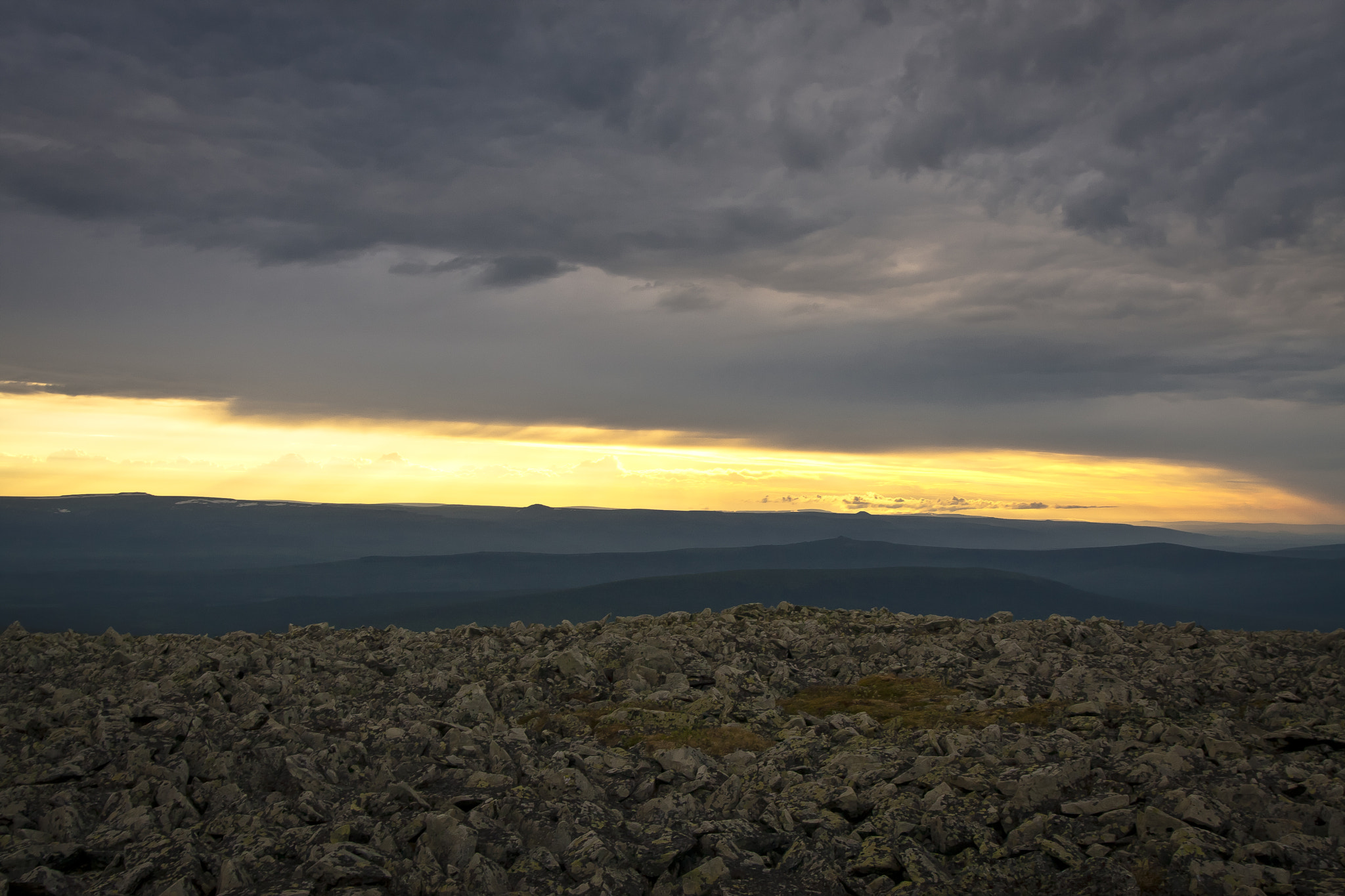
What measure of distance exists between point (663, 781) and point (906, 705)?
9967 millimetres

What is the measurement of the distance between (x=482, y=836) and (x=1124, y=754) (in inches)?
446

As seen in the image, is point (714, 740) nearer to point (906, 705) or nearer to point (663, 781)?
point (663, 781)

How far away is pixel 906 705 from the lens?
2192cm

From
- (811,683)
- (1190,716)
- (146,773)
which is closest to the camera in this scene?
(146,773)

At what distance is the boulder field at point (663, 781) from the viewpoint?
1120 cm

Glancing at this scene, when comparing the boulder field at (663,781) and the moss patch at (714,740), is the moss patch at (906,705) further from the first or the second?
the moss patch at (714,740)

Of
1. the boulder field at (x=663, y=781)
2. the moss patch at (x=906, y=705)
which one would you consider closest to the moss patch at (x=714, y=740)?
the boulder field at (x=663, y=781)

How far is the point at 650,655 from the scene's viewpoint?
25250 millimetres

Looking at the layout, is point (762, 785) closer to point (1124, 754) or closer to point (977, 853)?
point (977, 853)

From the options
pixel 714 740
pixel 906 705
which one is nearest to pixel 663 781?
pixel 714 740

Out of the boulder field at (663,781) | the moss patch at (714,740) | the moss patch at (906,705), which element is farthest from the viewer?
the moss patch at (906,705)

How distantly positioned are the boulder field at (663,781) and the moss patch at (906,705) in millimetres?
131

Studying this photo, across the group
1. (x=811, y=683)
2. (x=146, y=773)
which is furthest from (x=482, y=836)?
(x=811, y=683)

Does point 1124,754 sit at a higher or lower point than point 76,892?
higher
